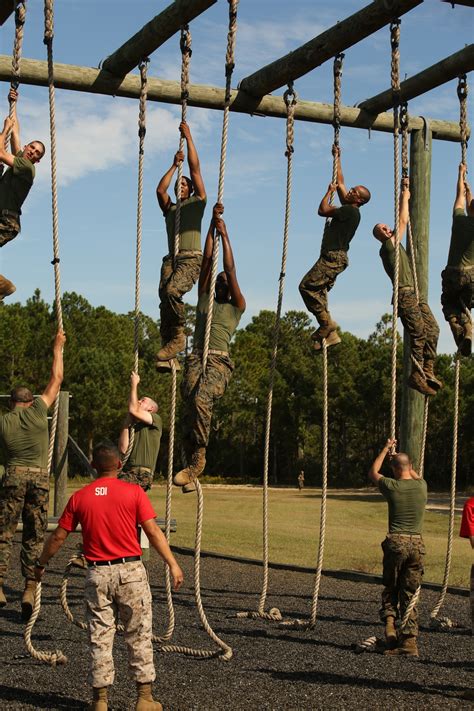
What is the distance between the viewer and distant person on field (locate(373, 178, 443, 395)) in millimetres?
10242

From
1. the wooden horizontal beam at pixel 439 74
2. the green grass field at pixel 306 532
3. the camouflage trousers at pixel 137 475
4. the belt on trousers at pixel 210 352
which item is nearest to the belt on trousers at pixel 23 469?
the camouflage trousers at pixel 137 475

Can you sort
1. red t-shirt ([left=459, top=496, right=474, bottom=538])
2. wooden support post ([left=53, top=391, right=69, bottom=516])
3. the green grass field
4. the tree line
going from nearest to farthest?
red t-shirt ([left=459, top=496, right=474, bottom=538])
the green grass field
wooden support post ([left=53, top=391, right=69, bottom=516])
the tree line

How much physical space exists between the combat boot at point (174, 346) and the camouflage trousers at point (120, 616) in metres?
3.04

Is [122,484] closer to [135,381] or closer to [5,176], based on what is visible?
[135,381]

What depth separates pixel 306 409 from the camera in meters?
62.2

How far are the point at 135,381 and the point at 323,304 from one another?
2.74 m

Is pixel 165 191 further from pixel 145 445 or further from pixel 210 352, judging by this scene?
pixel 145 445

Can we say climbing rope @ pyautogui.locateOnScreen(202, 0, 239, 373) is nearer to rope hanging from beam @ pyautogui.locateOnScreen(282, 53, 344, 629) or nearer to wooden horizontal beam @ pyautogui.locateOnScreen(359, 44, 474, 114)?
rope hanging from beam @ pyautogui.locateOnScreen(282, 53, 344, 629)

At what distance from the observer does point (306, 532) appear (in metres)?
24.6

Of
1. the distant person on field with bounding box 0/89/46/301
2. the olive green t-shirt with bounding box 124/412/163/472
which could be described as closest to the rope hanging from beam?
the olive green t-shirt with bounding box 124/412/163/472

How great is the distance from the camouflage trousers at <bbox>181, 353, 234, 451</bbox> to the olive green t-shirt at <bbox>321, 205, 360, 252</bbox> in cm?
184

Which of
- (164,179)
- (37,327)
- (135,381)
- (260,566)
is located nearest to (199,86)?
(164,179)

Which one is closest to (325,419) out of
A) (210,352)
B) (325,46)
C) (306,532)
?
(210,352)

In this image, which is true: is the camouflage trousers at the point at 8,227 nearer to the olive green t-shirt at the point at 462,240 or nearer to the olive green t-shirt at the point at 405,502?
the olive green t-shirt at the point at 405,502
